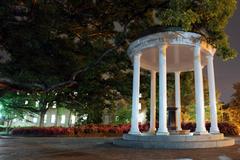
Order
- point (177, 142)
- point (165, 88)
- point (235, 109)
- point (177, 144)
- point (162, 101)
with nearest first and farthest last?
1. point (177, 144)
2. point (177, 142)
3. point (162, 101)
4. point (165, 88)
5. point (235, 109)

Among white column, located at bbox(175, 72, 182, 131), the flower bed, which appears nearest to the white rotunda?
white column, located at bbox(175, 72, 182, 131)

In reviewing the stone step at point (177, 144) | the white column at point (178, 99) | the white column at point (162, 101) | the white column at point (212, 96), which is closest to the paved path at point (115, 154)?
the stone step at point (177, 144)

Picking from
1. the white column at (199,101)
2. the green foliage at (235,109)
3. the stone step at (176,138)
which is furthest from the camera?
the green foliage at (235,109)

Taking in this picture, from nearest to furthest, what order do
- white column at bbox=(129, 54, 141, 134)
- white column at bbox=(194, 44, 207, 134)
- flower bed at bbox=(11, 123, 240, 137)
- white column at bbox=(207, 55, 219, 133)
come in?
white column at bbox=(194, 44, 207, 134) < white column at bbox=(129, 54, 141, 134) < white column at bbox=(207, 55, 219, 133) < flower bed at bbox=(11, 123, 240, 137)

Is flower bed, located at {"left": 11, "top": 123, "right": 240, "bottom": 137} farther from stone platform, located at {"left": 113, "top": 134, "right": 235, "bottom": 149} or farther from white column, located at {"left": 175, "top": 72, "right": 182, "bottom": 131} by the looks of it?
stone platform, located at {"left": 113, "top": 134, "right": 235, "bottom": 149}

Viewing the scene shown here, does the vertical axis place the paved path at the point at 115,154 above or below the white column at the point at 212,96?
below

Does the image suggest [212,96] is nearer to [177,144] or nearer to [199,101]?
[199,101]

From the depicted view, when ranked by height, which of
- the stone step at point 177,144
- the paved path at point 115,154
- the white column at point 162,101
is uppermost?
the white column at point 162,101

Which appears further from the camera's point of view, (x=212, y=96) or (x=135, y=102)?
(x=212, y=96)

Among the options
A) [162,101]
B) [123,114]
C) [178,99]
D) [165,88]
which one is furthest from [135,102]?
[123,114]

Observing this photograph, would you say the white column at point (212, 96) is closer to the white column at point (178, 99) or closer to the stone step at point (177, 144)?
the stone step at point (177, 144)

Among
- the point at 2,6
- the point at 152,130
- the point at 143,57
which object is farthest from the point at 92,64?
the point at 152,130

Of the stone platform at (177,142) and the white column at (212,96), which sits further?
the white column at (212,96)

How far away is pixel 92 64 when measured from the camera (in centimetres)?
Result: 1691
